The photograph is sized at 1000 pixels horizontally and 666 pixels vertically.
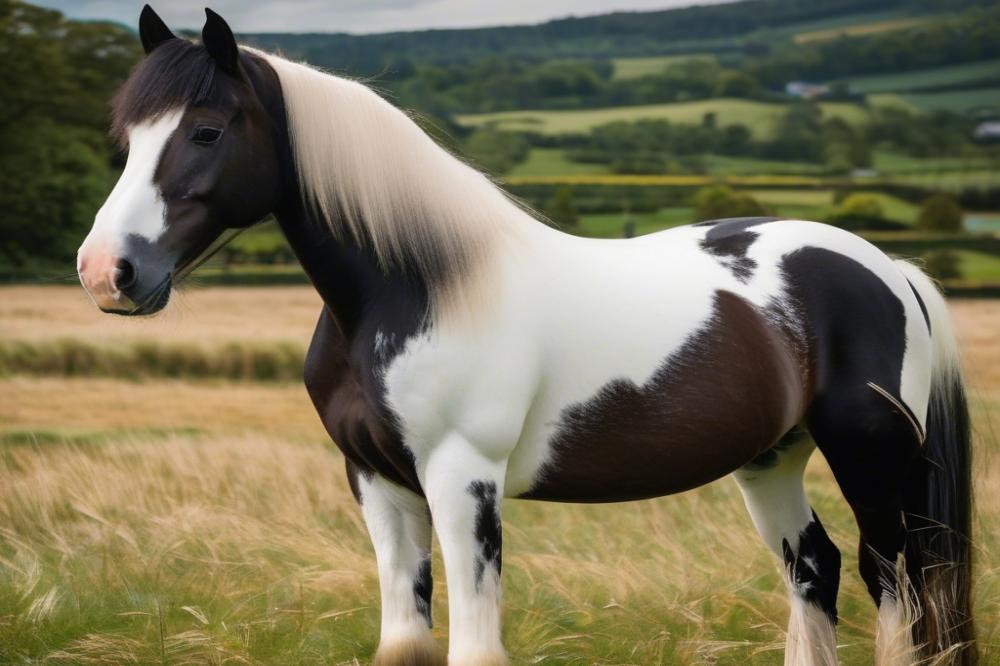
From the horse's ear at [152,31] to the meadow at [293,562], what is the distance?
683 mm

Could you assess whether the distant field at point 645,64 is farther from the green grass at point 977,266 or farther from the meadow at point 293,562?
the meadow at point 293,562

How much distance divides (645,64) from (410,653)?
7991 millimetres

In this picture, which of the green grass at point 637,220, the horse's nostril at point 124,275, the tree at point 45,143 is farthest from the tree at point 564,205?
the horse's nostril at point 124,275

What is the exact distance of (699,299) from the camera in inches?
116

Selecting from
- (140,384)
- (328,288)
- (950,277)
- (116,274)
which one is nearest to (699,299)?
(328,288)

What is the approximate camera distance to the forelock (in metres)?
2.45

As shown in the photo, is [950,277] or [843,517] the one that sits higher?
[950,277]

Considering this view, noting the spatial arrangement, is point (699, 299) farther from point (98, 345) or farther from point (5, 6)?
point (5, 6)

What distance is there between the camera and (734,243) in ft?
10.5

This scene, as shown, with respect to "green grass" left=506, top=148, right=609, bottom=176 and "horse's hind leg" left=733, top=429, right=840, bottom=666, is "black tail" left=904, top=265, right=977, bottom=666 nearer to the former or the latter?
"horse's hind leg" left=733, top=429, right=840, bottom=666

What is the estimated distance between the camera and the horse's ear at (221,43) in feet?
7.93

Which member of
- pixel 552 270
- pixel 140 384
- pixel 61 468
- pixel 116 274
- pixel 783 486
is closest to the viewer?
pixel 116 274

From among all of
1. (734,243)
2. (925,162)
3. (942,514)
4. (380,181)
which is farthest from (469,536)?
(925,162)

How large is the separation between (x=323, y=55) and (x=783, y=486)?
6928 millimetres
